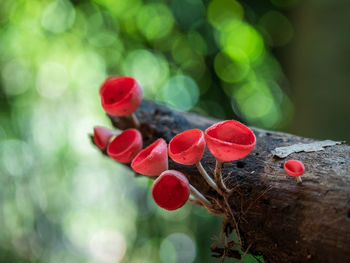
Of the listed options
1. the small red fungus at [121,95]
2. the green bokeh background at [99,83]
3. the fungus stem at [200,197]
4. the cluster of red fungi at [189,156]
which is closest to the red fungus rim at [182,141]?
the cluster of red fungi at [189,156]

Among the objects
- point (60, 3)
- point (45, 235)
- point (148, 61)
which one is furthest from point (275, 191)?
point (60, 3)

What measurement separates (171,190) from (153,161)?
0.14 meters

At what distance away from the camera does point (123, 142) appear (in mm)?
1520

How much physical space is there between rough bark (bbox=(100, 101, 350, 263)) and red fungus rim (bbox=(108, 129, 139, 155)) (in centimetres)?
33

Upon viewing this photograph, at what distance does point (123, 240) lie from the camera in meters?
4.71

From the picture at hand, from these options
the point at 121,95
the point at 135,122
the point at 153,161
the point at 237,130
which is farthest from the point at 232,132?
the point at 135,122

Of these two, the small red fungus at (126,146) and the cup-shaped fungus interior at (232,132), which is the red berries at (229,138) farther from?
the small red fungus at (126,146)

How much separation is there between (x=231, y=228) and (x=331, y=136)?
9.90 ft

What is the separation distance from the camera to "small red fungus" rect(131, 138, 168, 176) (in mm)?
1125

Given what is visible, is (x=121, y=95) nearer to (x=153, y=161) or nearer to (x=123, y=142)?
(x=123, y=142)

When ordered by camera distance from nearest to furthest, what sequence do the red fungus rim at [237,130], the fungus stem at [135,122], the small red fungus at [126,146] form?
the red fungus rim at [237,130] < the small red fungus at [126,146] < the fungus stem at [135,122]

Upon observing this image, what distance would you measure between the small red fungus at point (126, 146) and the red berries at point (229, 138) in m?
0.48

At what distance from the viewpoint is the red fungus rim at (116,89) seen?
1585mm

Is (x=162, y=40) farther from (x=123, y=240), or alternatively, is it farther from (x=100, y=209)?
(x=123, y=240)
